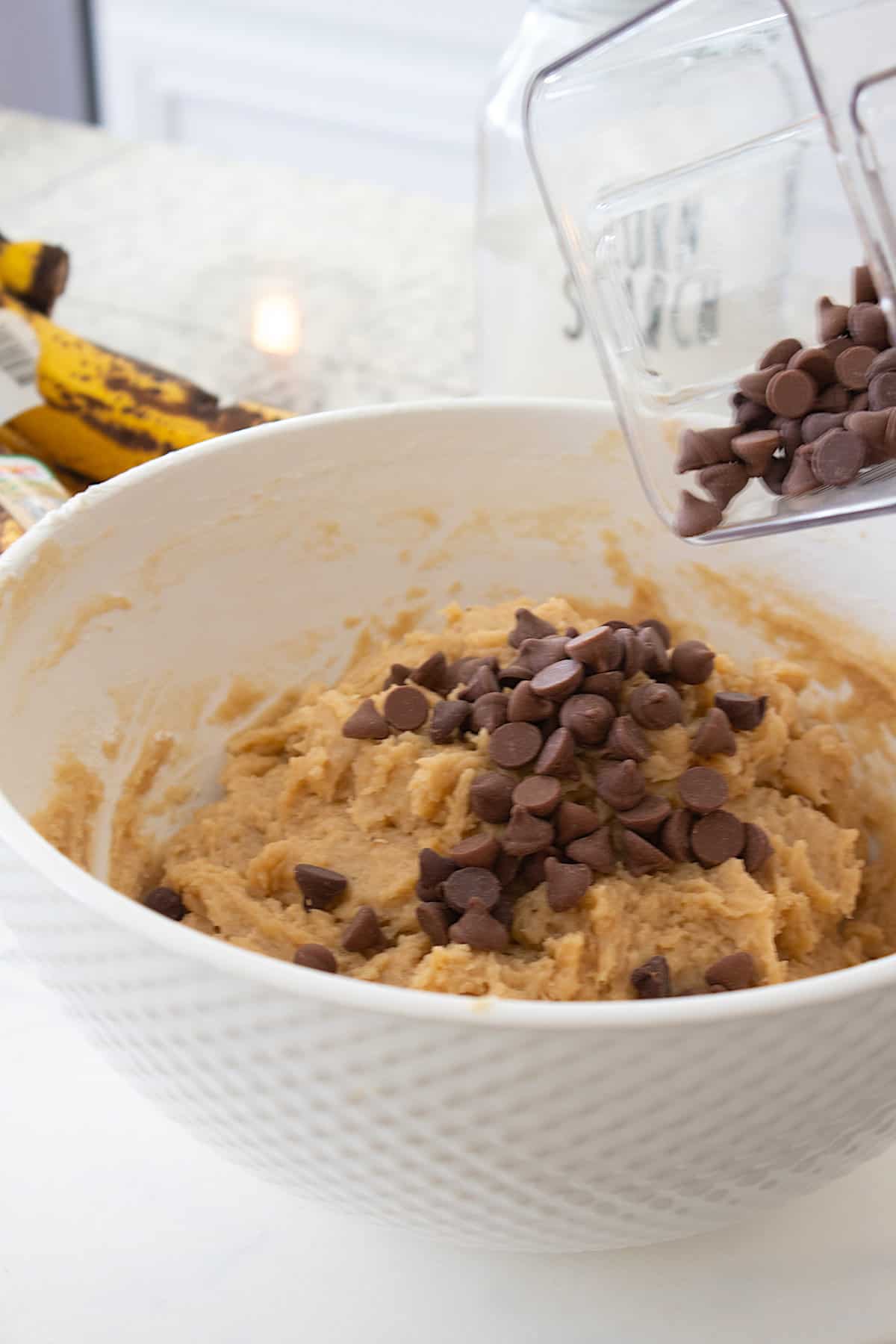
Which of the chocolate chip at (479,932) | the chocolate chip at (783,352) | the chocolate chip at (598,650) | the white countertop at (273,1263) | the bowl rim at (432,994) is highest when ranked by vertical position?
the chocolate chip at (783,352)

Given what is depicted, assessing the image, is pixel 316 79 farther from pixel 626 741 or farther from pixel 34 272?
pixel 626 741

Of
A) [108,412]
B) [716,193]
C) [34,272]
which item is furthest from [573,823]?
[34,272]

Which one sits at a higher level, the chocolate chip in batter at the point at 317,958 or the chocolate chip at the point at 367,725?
the chocolate chip at the point at 367,725

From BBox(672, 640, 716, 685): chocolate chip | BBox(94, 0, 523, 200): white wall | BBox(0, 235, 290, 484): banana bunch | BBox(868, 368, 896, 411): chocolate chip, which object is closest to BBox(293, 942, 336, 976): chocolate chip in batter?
BBox(672, 640, 716, 685): chocolate chip

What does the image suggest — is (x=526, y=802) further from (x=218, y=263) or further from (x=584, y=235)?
(x=218, y=263)

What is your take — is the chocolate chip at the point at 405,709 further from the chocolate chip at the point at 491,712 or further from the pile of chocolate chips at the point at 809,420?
the pile of chocolate chips at the point at 809,420

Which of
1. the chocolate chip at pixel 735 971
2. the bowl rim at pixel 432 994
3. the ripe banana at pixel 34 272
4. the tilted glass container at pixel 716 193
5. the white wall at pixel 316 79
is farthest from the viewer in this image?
the white wall at pixel 316 79

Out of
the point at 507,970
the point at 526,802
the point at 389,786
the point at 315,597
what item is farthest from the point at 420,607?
the point at 507,970

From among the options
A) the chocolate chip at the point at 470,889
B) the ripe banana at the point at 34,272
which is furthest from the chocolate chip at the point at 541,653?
the ripe banana at the point at 34,272
